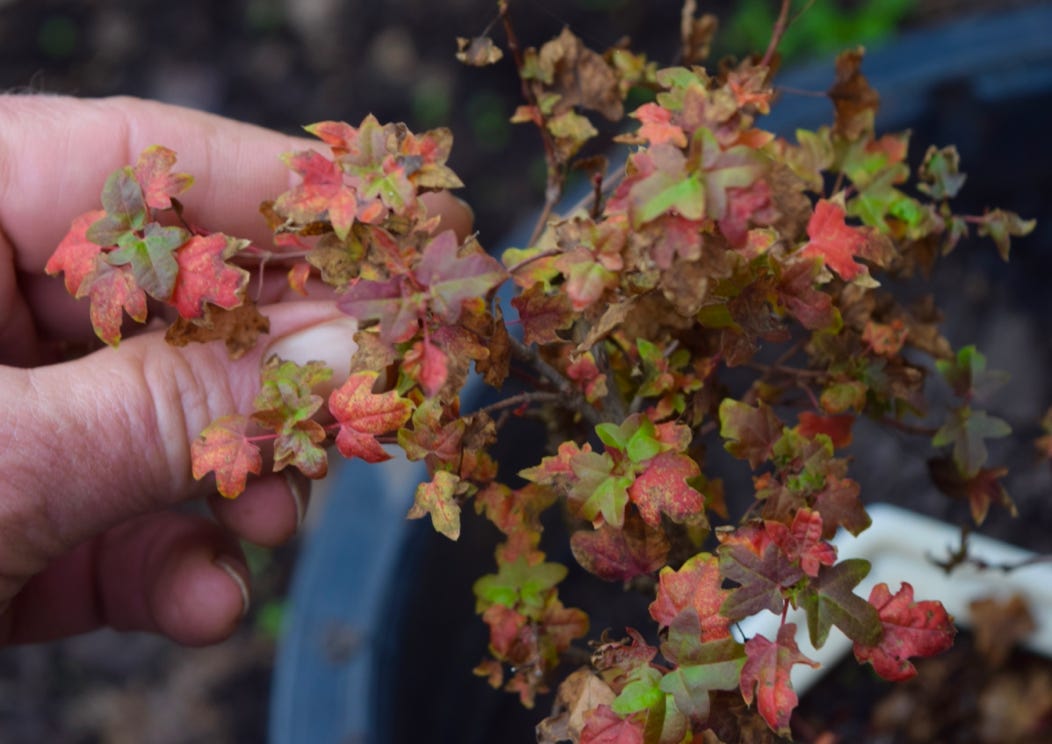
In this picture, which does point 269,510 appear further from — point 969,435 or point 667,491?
point 969,435

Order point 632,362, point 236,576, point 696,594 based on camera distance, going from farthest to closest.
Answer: point 236,576 < point 632,362 < point 696,594

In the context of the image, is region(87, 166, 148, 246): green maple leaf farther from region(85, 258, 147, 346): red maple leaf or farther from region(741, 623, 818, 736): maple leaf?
region(741, 623, 818, 736): maple leaf

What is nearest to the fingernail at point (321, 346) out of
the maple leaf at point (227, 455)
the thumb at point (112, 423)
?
the thumb at point (112, 423)

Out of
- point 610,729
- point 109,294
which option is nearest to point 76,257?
point 109,294

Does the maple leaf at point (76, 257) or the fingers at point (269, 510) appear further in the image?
the fingers at point (269, 510)

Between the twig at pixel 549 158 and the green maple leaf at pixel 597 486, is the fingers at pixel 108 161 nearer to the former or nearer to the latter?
the twig at pixel 549 158

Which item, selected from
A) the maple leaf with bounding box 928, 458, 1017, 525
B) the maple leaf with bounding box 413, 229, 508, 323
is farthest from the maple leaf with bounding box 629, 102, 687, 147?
the maple leaf with bounding box 928, 458, 1017, 525

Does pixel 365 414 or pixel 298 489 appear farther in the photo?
pixel 298 489
